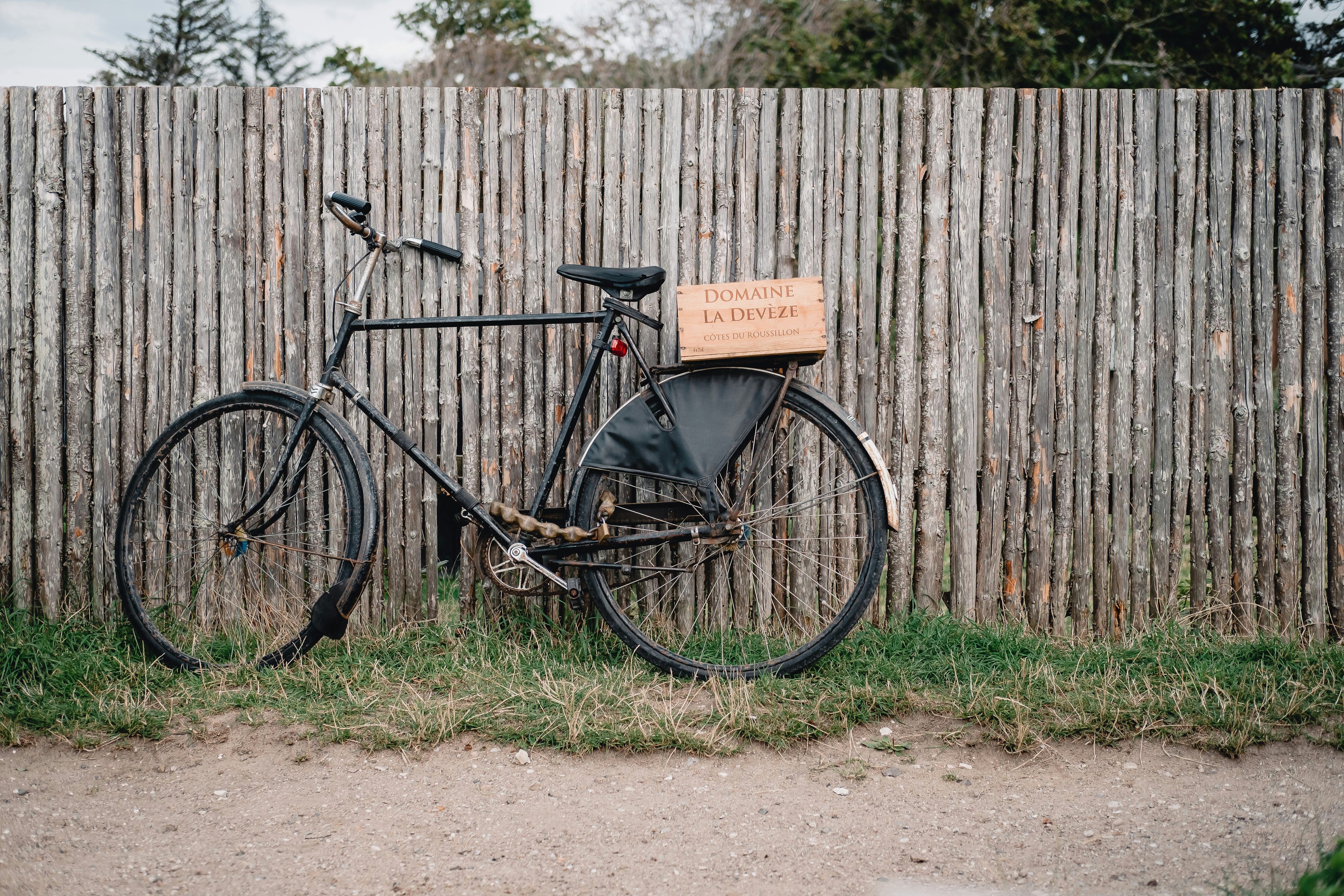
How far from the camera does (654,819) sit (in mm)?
2617

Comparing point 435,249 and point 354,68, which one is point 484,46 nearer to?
point 354,68

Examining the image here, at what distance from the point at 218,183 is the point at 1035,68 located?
1146 cm

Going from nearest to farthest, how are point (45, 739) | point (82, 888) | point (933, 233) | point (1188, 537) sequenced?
point (82, 888), point (45, 739), point (933, 233), point (1188, 537)

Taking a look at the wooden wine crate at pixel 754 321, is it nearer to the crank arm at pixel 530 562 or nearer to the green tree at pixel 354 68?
the crank arm at pixel 530 562

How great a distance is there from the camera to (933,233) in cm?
388

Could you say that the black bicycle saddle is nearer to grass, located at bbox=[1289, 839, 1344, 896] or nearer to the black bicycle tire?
the black bicycle tire

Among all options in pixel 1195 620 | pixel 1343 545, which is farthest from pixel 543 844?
pixel 1343 545

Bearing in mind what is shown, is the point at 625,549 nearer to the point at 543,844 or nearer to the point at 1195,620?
the point at 543,844

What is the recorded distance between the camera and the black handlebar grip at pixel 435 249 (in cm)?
354

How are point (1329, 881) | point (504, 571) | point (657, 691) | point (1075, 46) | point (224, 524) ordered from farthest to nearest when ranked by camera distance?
point (1075, 46) → point (224, 524) → point (504, 571) → point (657, 691) → point (1329, 881)

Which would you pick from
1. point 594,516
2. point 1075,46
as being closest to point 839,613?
point 594,516

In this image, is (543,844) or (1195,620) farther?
(1195,620)

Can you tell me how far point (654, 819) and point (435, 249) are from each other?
2.26m

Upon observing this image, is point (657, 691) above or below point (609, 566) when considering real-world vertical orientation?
below
